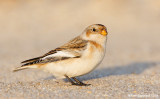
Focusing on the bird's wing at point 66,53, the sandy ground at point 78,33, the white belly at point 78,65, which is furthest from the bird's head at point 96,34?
the sandy ground at point 78,33

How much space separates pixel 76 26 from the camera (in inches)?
602

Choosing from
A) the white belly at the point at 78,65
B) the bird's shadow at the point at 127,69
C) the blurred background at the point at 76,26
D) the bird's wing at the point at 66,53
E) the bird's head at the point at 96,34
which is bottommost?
the bird's shadow at the point at 127,69

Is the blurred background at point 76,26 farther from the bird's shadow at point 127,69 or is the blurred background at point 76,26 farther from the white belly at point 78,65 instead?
the white belly at point 78,65

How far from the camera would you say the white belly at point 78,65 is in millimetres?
5270

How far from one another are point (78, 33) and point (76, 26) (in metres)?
1.47

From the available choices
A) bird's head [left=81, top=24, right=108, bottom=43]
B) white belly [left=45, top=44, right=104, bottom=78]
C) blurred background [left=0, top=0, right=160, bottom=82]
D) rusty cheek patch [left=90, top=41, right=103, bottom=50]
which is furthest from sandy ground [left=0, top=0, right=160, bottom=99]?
bird's head [left=81, top=24, right=108, bottom=43]

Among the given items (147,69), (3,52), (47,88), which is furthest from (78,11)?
(47,88)

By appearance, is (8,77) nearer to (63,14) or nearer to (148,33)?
(148,33)

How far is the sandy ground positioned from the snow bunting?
0.29 m

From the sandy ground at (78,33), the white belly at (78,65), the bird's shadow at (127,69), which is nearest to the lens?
the sandy ground at (78,33)

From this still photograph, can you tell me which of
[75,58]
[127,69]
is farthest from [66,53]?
[127,69]

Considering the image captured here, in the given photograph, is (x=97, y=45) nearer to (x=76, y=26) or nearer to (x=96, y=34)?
(x=96, y=34)

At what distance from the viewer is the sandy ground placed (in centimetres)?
512

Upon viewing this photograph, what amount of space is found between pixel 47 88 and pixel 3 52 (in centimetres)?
559
